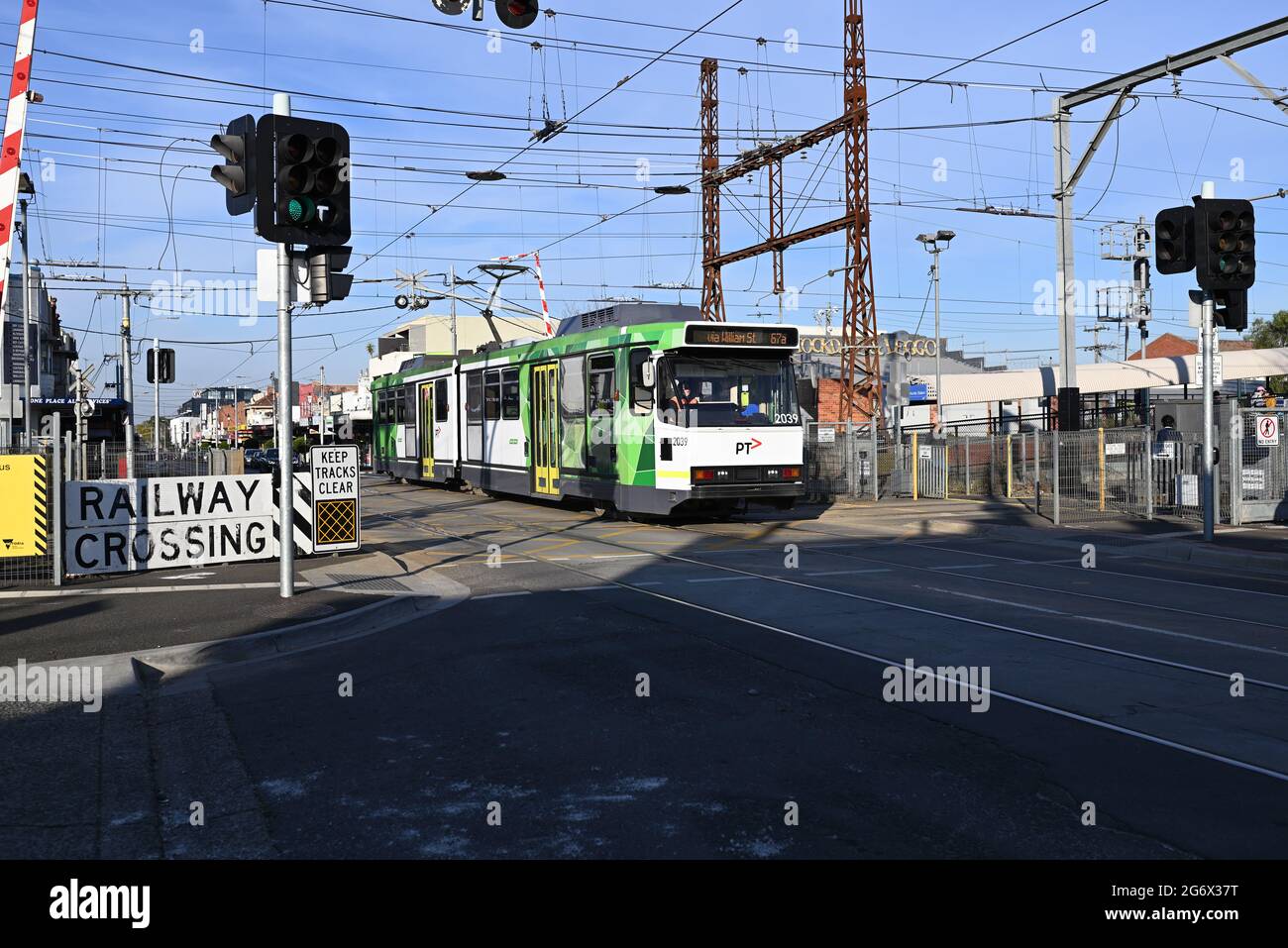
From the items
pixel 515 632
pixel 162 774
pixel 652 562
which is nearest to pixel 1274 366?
pixel 652 562

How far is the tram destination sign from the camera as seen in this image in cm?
1902

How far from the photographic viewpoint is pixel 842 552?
1711cm

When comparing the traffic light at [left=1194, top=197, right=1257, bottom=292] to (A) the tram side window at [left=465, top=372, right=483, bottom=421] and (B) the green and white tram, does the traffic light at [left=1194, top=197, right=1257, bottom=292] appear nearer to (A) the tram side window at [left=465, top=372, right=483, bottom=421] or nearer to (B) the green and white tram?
(B) the green and white tram

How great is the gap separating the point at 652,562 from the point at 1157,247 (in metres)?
9.09

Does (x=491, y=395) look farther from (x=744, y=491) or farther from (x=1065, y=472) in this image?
(x=1065, y=472)

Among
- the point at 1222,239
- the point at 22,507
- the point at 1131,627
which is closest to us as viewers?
the point at 1131,627

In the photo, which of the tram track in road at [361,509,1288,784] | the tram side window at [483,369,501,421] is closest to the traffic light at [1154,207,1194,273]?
the tram track in road at [361,509,1288,784]

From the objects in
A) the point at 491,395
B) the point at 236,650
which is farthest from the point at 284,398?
the point at 491,395

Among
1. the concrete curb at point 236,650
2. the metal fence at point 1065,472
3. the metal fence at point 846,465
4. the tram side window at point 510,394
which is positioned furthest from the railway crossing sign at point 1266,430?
the concrete curb at point 236,650

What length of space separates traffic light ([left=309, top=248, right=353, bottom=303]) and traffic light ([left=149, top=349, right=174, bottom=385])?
19724mm

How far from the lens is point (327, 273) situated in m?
11.6

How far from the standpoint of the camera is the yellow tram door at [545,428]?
77.0 ft

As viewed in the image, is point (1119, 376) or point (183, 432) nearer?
point (183, 432)

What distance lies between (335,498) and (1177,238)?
13115 millimetres
